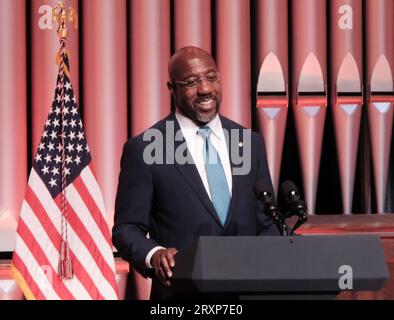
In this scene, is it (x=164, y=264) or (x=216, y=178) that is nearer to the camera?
(x=164, y=264)

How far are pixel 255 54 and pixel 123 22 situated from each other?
69 cm

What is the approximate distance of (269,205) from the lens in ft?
9.05

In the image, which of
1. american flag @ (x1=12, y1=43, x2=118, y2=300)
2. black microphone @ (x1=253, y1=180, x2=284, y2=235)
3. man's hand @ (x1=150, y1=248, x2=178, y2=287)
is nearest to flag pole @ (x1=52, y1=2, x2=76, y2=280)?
american flag @ (x1=12, y1=43, x2=118, y2=300)

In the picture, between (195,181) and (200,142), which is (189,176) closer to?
(195,181)

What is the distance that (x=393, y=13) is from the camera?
16.5ft

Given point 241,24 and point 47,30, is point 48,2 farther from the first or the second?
point 241,24

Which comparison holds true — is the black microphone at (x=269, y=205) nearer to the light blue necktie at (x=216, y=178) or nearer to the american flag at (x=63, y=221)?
the light blue necktie at (x=216, y=178)

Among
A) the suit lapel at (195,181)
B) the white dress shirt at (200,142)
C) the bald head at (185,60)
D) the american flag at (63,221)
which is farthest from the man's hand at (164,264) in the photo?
the american flag at (63,221)

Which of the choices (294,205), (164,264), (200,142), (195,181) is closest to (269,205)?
(294,205)

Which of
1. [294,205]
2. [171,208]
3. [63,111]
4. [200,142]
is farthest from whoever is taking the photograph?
[63,111]

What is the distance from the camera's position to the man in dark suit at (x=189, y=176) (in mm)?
3227

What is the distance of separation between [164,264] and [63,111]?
1963mm

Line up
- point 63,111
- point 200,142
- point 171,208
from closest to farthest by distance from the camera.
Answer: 1. point 171,208
2. point 200,142
3. point 63,111
